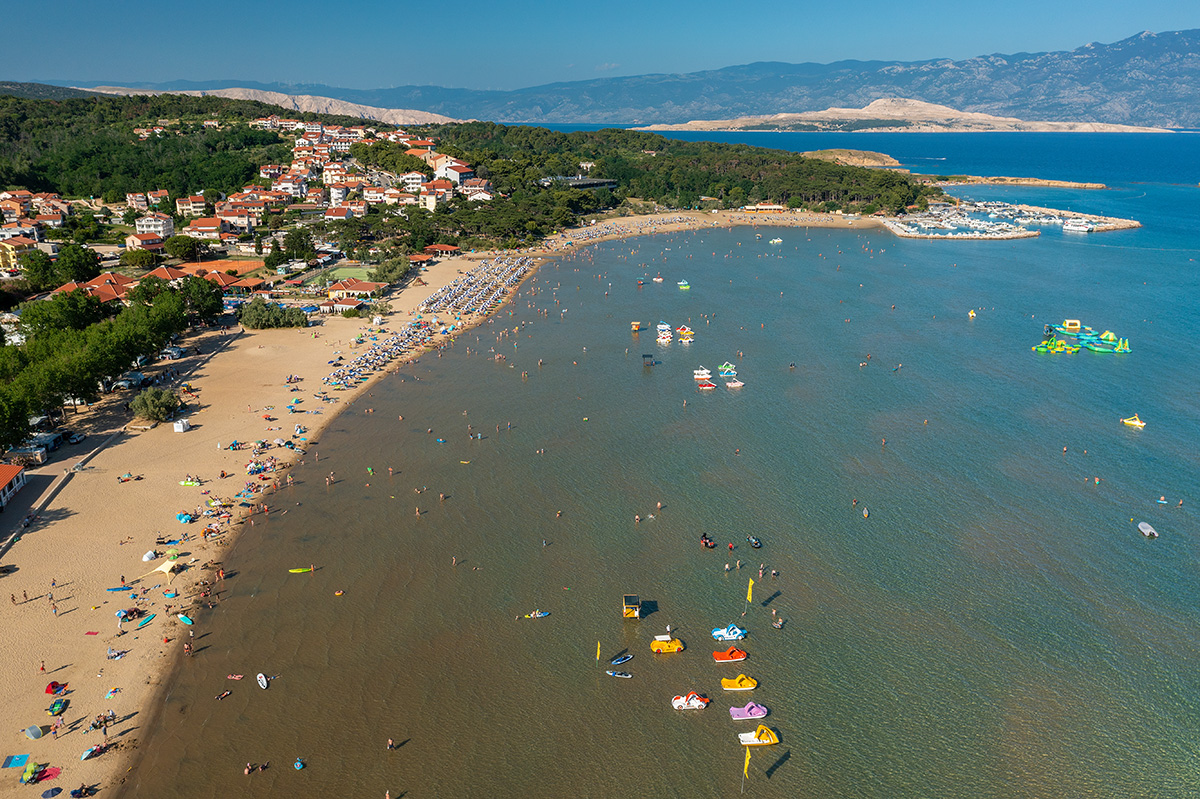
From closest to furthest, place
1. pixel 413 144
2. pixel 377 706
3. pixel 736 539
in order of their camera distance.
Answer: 1. pixel 377 706
2. pixel 736 539
3. pixel 413 144

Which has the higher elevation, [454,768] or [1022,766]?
[454,768]

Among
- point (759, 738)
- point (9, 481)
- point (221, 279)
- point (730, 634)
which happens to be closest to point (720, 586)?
point (730, 634)

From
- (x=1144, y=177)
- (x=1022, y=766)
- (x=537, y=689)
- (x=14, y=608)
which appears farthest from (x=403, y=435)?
(x=1144, y=177)

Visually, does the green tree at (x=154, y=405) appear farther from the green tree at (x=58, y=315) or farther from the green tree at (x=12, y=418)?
the green tree at (x=58, y=315)

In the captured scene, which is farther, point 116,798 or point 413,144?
point 413,144

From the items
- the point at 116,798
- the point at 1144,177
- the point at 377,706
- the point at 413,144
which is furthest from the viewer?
the point at 1144,177

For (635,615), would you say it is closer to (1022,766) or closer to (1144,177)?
(1022,766)

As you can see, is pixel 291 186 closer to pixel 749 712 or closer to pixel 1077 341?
pixel 1077 341

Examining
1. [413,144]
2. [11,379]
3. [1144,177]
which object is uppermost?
[413,144]
